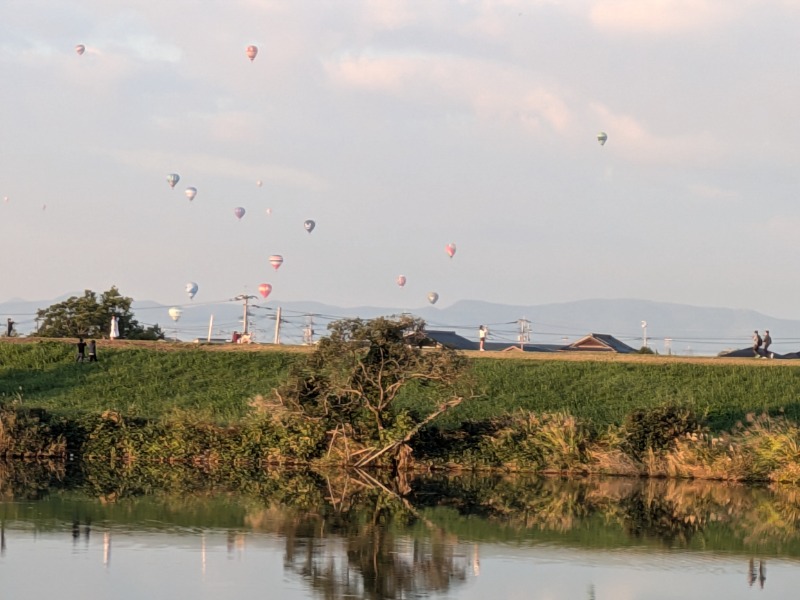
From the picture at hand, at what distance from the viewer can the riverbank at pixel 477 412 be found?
38406mm

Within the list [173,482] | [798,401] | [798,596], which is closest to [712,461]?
[798,401]

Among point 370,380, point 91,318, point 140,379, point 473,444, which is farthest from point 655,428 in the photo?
point 91,318

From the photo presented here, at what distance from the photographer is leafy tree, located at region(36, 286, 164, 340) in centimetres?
7244

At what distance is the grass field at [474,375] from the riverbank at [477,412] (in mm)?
74

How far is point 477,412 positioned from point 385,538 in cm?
2096

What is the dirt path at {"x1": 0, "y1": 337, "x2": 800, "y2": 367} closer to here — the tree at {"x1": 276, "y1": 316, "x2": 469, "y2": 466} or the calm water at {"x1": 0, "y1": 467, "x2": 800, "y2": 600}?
the tree at {"x1": 276, "y1": 316, "x2": 469, "y2": 466}

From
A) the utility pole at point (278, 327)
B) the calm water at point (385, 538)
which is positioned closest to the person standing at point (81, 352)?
the utility pole at point (278, 327)

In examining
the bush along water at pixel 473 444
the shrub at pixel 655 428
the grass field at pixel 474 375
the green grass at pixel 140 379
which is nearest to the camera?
the bush along water at pixel 473 444

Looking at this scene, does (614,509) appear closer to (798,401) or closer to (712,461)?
(712,461)

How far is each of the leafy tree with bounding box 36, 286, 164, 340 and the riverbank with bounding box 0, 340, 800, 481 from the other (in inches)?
586

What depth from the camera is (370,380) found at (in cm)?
3706

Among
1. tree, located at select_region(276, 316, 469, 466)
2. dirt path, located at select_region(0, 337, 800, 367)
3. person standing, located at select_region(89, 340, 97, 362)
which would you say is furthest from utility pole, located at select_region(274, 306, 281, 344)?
tree, located at select_region(276, 316, 469, 466)

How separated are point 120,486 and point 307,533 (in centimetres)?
936

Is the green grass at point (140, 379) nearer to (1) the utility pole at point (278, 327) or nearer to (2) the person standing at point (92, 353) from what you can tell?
(2) the person standing at point (92, 353)
